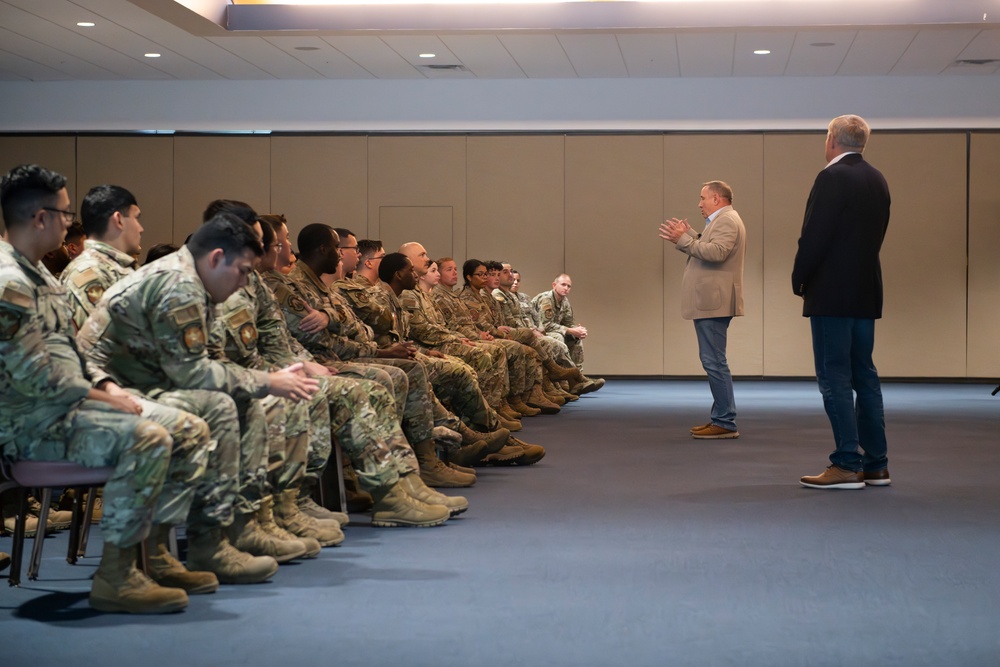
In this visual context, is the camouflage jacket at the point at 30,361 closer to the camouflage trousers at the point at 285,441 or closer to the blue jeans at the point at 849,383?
the camouflage trousers at the point at 285,441

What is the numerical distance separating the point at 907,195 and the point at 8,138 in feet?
31.5

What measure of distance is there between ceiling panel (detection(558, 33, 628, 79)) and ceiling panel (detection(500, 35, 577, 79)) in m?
0.08

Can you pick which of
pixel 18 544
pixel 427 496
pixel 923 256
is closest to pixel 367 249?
pixel 427 496

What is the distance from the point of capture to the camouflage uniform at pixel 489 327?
7820 mm

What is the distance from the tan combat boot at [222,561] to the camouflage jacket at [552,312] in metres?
6.98

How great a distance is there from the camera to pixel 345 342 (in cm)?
465

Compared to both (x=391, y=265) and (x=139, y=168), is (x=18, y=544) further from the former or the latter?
(x=139, y=168)

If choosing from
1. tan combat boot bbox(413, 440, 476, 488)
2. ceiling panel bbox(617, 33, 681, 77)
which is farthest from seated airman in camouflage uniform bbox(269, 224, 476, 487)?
ceiling panel bbox(617, 33, 681, 77)

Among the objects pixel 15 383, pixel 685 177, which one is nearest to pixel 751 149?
pixel 685 177

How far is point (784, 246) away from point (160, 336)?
32.3 ft

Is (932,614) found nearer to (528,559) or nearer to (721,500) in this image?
(528,559)

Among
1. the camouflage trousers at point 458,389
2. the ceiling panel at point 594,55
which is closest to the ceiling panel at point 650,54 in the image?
the ceiling panel at point 594,55

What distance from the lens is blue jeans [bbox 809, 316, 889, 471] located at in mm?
4539

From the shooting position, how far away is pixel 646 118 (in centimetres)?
1173
